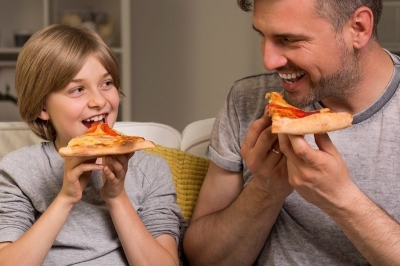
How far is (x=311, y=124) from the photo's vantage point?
1331 millimetres

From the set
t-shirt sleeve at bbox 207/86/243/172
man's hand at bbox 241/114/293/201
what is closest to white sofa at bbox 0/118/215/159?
t-shirt sleeve at bbox 207/86/243/172

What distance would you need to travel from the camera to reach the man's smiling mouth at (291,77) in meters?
1.65

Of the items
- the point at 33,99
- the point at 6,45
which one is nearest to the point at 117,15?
the point at 6,45

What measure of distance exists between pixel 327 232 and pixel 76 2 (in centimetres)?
271

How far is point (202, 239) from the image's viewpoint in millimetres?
1779

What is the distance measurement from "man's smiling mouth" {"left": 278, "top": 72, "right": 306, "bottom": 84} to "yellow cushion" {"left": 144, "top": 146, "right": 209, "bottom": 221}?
17.3 inches

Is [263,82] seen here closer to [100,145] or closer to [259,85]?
[259,85]

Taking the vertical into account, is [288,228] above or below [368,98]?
below

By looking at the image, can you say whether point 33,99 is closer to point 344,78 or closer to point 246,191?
point 246,191

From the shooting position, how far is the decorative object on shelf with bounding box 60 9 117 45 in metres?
3.86

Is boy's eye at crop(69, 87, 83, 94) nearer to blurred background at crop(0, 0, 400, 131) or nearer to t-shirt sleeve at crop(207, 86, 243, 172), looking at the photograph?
t-shirt sleeve at crop(207, 86, 243, 172)

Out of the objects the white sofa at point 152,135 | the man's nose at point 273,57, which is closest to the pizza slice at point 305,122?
the man's nose at point 273,57

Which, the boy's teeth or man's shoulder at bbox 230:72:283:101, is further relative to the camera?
man's shoulder at bbox 230:72:283:101

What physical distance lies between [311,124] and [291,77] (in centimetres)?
34
